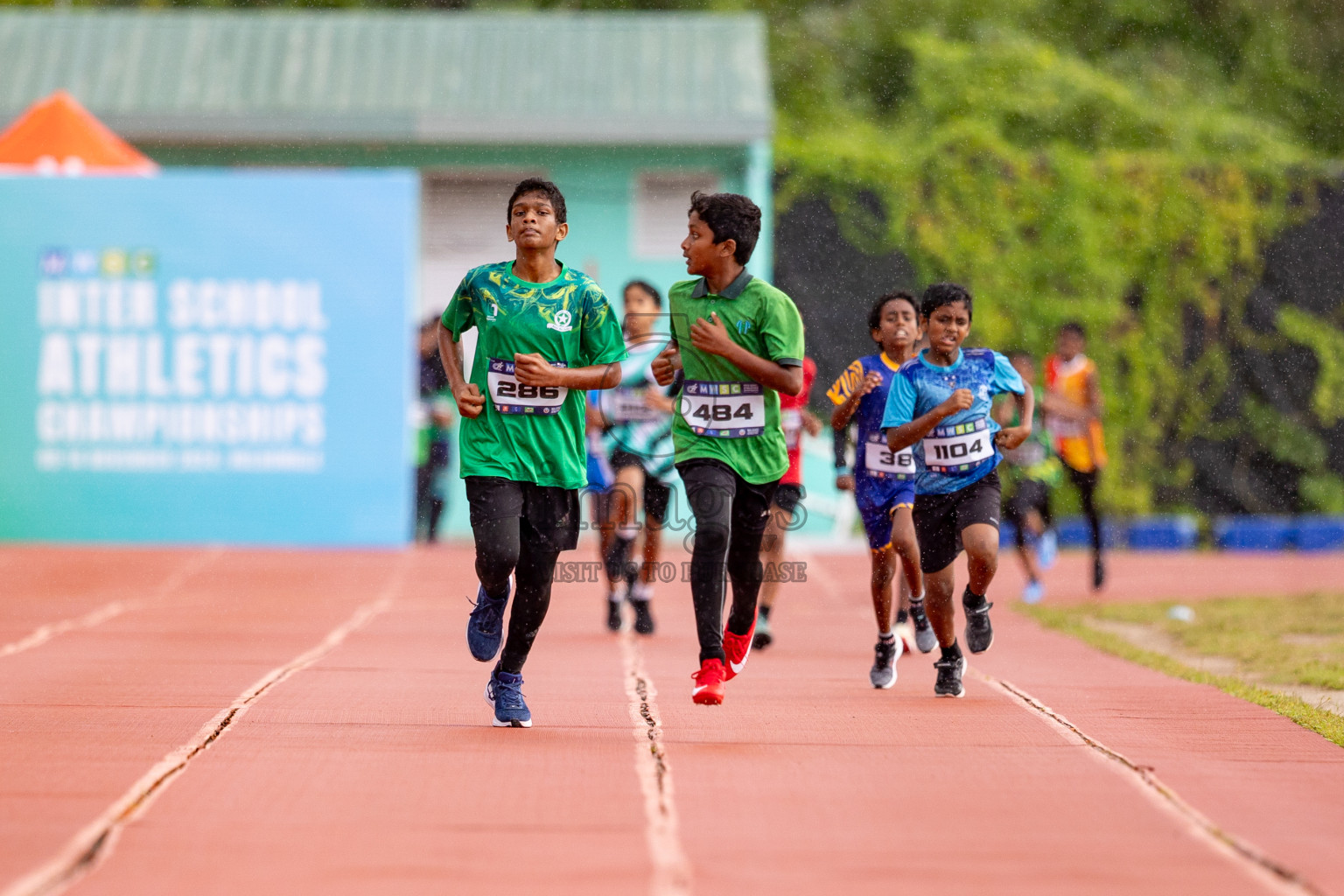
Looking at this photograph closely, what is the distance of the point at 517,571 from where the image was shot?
6754mm

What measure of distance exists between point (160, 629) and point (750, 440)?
5.26 meters

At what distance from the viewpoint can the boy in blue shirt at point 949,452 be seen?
789 centimetres

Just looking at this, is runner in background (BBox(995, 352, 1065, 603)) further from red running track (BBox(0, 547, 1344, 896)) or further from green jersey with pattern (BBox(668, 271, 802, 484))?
green jersey with pattern (BBox(668, 271, 802, 484))

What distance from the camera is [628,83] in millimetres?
19938

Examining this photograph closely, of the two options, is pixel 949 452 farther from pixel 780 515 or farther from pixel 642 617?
pixel 642 617

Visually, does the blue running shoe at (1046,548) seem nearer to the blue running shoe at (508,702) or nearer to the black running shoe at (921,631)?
the black running shoe at (921,631)

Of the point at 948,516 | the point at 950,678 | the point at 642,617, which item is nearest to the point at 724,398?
the point at 948,516

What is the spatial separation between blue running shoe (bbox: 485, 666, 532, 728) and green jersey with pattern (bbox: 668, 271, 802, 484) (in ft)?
3.56

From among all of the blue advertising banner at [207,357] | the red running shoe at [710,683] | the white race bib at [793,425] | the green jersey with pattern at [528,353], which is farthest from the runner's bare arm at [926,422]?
the blue advertising banner at [207,357]

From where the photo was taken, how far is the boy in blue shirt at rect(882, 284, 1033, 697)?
7.89m

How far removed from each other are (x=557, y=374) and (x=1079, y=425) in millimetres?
8533

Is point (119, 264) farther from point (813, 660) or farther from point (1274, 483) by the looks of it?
point (1274, 483)

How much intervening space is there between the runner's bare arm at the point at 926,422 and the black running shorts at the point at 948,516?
35cm

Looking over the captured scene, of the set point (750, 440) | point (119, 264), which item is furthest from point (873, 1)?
point (750, 440)
